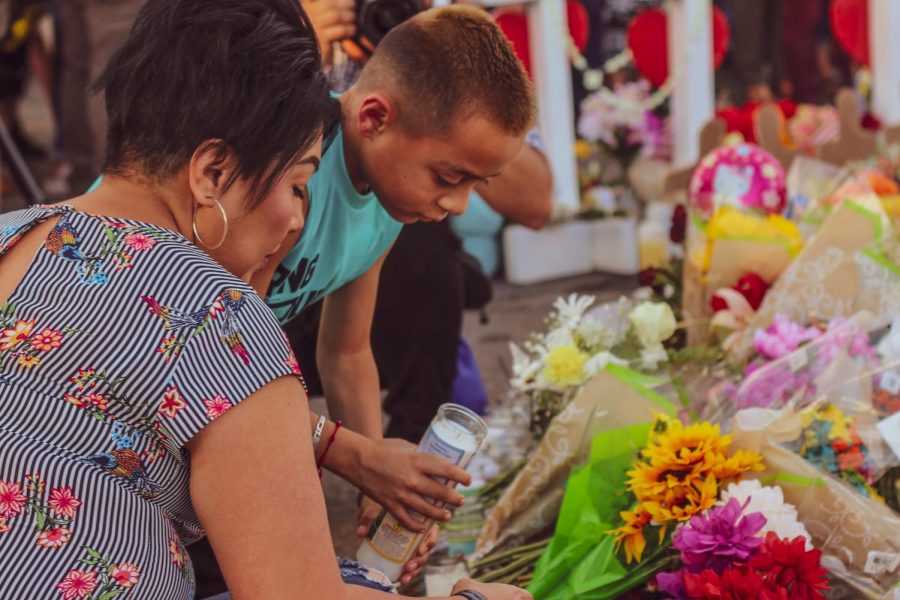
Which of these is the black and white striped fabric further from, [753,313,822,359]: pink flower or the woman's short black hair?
[753,313,822,359]: pink flower

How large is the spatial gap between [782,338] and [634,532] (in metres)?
0.63

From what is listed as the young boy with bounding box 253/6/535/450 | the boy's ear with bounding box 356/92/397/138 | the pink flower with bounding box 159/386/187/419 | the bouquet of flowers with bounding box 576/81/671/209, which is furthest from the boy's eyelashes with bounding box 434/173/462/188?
the bouquet of flowers with bounding box 576/81/671/209

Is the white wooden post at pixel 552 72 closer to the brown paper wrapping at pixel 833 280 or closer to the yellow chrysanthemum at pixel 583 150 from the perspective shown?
the yellow chrysanthemum at pixel 583 150

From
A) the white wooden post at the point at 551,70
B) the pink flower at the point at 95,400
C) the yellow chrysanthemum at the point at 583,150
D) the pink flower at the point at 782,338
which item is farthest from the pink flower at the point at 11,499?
the yellow chrysanthemum at the point at 583,150

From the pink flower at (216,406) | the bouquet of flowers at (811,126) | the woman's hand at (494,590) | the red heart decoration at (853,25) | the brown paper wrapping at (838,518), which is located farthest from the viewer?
the red heart decoration at (853,25)

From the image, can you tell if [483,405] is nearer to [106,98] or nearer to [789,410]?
[789,410]

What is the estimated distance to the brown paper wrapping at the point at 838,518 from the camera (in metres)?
1.64

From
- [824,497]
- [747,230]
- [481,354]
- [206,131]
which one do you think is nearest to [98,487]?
[206,131]

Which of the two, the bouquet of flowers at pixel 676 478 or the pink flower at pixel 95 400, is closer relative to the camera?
the pink flower at pixel 95 400

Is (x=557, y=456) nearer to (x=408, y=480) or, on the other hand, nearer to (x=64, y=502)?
(x=408, y=480)

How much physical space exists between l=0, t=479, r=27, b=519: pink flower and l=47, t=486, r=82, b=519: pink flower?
3 cm

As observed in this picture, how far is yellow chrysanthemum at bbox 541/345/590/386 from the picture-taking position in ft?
7.80

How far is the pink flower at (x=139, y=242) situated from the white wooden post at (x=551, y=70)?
13.2 feet

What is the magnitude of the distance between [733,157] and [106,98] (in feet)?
7.19
